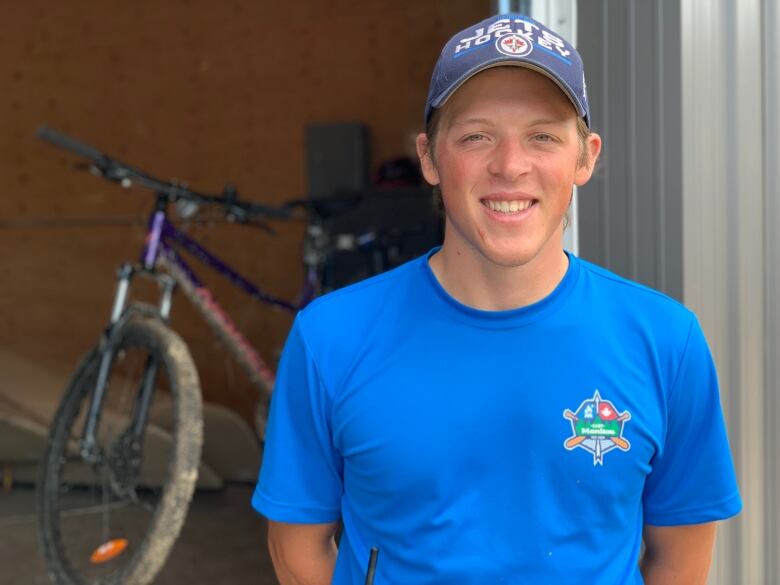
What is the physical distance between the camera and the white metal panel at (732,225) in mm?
1865

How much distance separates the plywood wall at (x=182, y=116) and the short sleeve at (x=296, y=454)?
4025mm

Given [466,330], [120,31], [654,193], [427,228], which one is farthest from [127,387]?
[120,31]

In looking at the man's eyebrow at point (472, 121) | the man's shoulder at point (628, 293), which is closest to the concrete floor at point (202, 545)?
the man's shoulder at point (628, 293)

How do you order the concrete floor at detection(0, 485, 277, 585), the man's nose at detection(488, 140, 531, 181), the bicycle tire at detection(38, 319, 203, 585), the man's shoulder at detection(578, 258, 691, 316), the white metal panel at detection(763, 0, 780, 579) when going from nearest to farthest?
the man's nose at detection(488, 140, 531, 181), the man's shoulder at detection(578, 258, 691, 316), the white metal panel at detection(763, 0, 780, 579), the bicycle tire at detection(38, 319, 203, 585), the concrete floor at detection(0, 485, 277, 585)

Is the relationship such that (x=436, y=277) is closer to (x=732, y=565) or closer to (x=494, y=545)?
(x=494, y=545)

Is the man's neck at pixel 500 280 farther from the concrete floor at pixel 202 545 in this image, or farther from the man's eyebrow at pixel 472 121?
the concrete floor at pixel 202 545

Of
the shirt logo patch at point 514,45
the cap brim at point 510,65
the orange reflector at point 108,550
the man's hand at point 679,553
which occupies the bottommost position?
the orange reflector at point 108,550

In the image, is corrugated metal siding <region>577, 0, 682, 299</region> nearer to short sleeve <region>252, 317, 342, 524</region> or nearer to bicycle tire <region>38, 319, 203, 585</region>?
short sleeve <region>252, 317, 342, 524</region>

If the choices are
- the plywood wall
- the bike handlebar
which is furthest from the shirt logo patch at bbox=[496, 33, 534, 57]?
the plywood wall

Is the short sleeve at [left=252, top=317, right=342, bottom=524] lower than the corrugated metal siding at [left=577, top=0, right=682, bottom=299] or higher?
lower

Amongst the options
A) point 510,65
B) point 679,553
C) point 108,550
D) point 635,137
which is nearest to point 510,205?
point 510,65

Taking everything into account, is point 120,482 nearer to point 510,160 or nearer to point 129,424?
point 129,424

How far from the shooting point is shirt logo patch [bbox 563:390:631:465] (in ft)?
3.90

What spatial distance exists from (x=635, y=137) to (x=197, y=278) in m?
2.27
